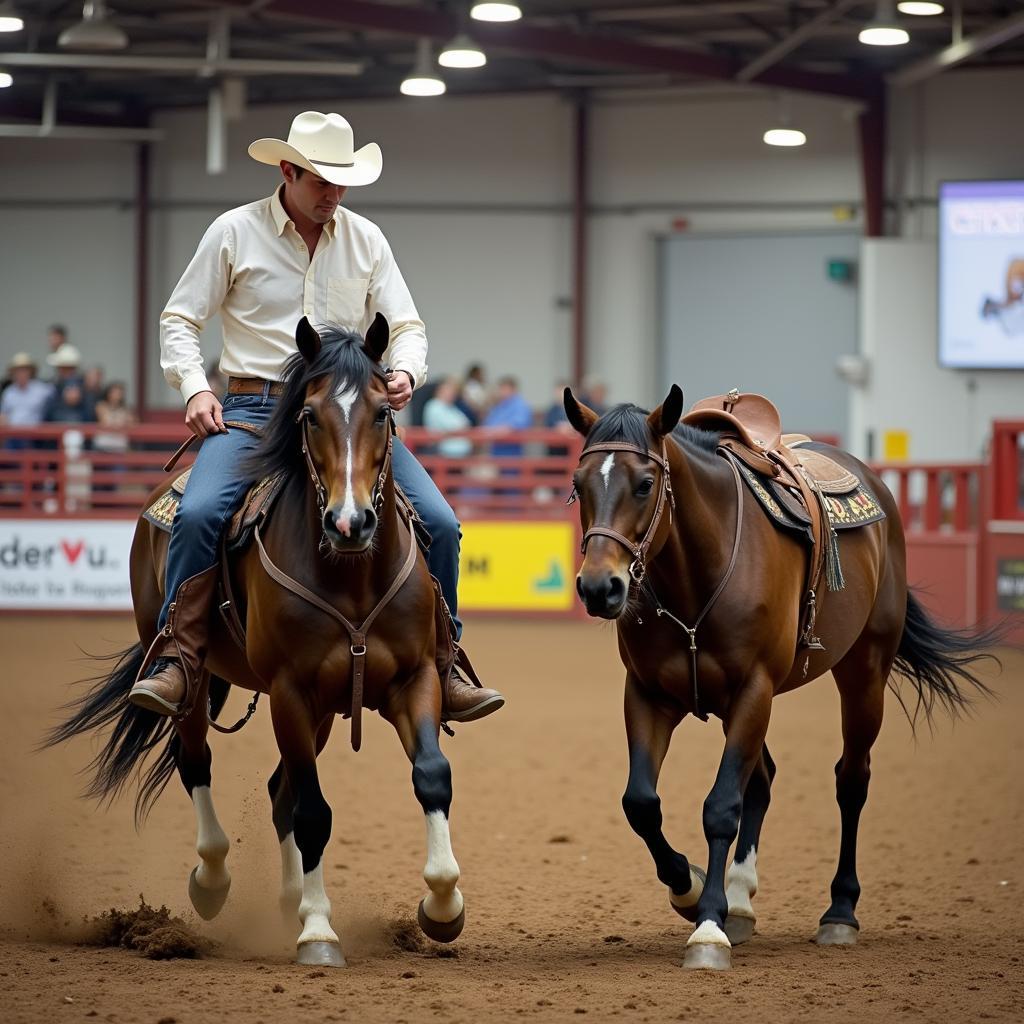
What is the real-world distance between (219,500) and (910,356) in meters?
15.2

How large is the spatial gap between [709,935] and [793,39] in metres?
13.6

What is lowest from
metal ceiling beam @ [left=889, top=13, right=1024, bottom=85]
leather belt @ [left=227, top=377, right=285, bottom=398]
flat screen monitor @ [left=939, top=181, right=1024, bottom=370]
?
leather belt @ [left=227, top=377, right=285, bottom=398]

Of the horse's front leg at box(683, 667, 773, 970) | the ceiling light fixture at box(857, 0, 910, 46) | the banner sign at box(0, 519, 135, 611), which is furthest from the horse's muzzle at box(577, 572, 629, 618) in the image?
the banner sign at box(0, 519, 135, 611)

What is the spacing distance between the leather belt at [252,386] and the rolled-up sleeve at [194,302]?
14 cm

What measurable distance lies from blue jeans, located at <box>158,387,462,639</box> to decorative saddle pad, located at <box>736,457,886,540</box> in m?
0.96

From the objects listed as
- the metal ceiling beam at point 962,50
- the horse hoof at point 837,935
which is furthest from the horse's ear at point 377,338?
the metal ceiling beam at point 962,50

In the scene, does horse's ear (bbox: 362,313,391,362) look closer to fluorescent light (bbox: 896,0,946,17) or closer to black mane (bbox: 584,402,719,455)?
black mane (bbox: 584,402,719,455)

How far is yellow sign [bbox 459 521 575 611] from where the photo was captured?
592 inches

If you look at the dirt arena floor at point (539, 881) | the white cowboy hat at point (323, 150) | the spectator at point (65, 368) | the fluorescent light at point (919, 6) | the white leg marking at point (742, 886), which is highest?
the fluorescent light at point (919, 6)

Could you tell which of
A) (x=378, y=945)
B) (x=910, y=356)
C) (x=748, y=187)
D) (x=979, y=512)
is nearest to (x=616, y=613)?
(x=378, y=945)

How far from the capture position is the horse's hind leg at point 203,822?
538 cm

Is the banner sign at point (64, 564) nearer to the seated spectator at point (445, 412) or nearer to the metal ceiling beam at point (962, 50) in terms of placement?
the seated spectator at point (445, 412)

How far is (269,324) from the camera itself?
525 cm

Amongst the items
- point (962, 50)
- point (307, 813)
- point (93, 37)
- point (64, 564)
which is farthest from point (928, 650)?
point (962, 50)
